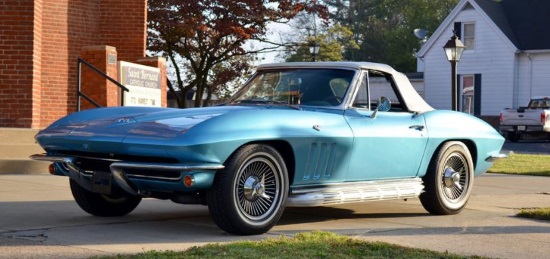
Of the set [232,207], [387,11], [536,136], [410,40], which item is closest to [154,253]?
[232,207]

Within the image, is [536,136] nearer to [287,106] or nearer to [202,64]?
[202,64]

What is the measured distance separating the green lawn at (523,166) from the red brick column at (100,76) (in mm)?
6618

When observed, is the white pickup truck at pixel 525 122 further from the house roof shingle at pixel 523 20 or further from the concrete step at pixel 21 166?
the concrete step at pixel 21 166

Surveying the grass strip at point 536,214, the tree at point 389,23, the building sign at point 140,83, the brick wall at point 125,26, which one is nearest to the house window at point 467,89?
the brick wall at point 125,26

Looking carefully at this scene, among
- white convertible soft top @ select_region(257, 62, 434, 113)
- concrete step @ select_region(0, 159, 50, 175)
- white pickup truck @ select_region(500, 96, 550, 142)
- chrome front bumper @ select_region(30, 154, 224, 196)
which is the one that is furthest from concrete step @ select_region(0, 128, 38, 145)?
white pickup truck @ select_region(500, 96, 550, 142)

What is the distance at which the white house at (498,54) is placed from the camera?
4209cm

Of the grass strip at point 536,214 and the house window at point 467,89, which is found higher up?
the house window at point 467,89

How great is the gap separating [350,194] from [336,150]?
436 millimetres

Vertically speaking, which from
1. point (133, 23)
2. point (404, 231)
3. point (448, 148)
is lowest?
point (404, 231)

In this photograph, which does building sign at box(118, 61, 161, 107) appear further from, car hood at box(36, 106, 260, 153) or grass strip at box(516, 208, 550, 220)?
grass strip at box(516, 208, 550, 220)

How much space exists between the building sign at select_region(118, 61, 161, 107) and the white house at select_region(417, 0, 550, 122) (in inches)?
1093

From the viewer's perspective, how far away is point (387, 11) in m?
82.8

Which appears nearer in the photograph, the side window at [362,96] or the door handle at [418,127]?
the side window at [362,96]

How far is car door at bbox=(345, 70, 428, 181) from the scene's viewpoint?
26.8 feet
